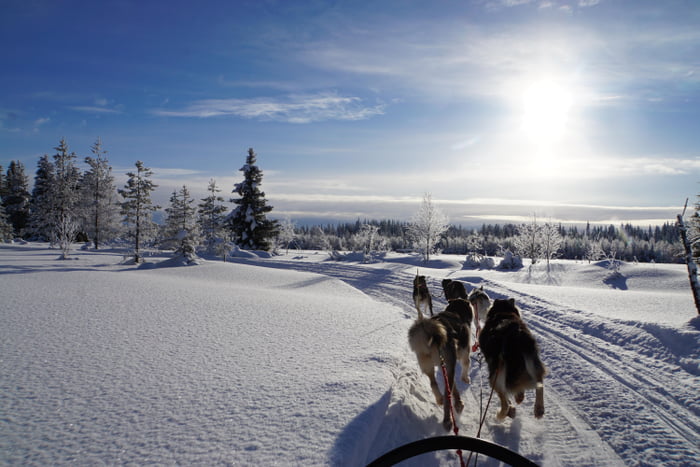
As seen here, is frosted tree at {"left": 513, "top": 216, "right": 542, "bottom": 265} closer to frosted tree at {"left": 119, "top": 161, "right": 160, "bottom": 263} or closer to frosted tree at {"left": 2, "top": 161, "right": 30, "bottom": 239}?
frosted tree at {"left": 119, "top": 161, "right": 160, "bottom": 263}

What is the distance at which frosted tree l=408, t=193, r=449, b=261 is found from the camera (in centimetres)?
4156

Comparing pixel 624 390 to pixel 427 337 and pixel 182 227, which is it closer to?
pixel 427 337

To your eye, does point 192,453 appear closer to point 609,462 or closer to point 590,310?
point 609,462

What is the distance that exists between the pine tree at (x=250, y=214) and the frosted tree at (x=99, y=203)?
1295cm

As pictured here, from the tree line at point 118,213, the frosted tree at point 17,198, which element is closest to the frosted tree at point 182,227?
the tree line at point 118,213

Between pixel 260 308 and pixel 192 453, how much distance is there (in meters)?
6.06

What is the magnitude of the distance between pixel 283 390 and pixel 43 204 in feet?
147

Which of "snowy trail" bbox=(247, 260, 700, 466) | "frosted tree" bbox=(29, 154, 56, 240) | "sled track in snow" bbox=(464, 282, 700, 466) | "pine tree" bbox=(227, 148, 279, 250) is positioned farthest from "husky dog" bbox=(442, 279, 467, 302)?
"frosted tree" bbox=(29, 154, 56, 240)

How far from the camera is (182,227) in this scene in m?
27.1

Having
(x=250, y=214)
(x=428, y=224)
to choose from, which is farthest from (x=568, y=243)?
(x=250, y=214)

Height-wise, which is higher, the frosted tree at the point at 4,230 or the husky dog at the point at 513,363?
the frosted tree at the point at 4,230

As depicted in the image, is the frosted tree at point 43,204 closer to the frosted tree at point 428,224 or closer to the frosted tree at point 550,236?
the frosted tree at point 428,224

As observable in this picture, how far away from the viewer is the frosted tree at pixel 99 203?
3619cm

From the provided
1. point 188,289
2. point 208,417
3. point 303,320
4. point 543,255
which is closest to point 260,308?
point 303,320
